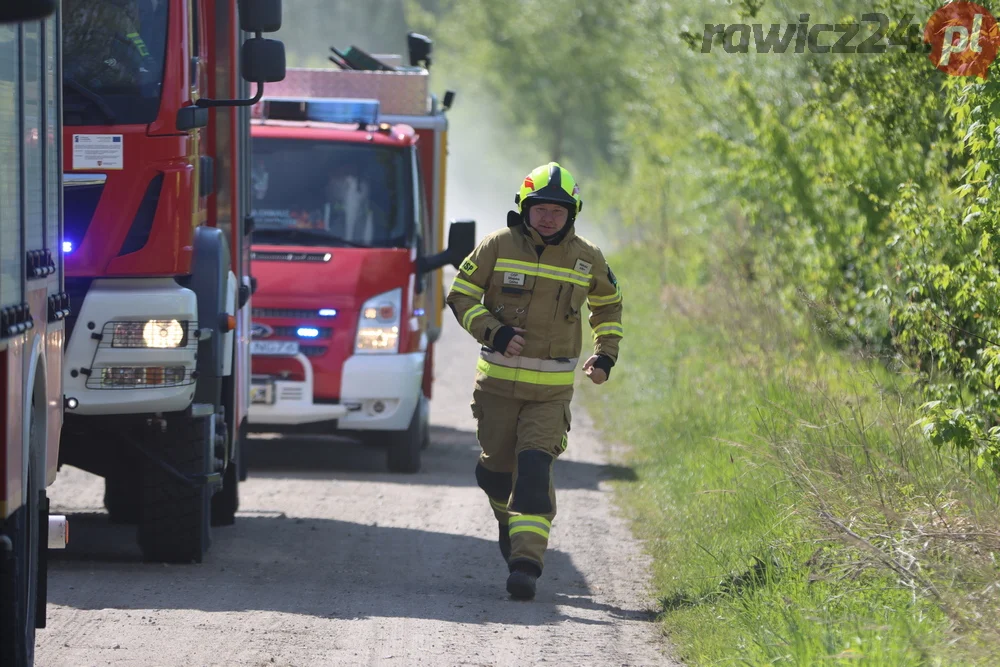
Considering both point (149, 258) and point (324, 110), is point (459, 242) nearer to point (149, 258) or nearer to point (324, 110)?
point (324, 110)

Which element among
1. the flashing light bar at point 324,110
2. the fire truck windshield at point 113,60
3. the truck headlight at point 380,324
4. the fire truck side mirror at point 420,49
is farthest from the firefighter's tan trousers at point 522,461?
the fire truck side mirror at point 420,49

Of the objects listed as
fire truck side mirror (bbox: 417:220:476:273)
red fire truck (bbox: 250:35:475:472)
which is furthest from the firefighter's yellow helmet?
red fire truck (bbox: 250:35:475:472)

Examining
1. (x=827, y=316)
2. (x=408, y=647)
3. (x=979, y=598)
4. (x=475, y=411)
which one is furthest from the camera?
(x=827, y=316)

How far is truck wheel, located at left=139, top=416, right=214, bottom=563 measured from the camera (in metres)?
7.74

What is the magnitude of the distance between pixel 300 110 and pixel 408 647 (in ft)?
21.9

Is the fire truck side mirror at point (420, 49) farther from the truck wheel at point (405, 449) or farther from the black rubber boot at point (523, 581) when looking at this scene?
the black rubber boot at point (523, 581)

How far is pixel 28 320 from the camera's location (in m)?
4.87

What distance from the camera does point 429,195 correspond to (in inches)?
527

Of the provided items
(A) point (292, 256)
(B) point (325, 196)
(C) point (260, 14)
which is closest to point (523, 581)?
(C) point (260, 14)

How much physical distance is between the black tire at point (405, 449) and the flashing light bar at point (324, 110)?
224 cm

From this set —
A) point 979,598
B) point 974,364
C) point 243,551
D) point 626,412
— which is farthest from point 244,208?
point 626,412

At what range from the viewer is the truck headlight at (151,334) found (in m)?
7.10

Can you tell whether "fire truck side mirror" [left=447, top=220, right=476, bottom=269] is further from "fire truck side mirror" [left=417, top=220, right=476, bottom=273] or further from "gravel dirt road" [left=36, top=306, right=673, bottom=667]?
"gravel dirt road" [left=36, top=306, right=673, bottom=667]

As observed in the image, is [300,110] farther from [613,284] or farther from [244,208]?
[613,284]
